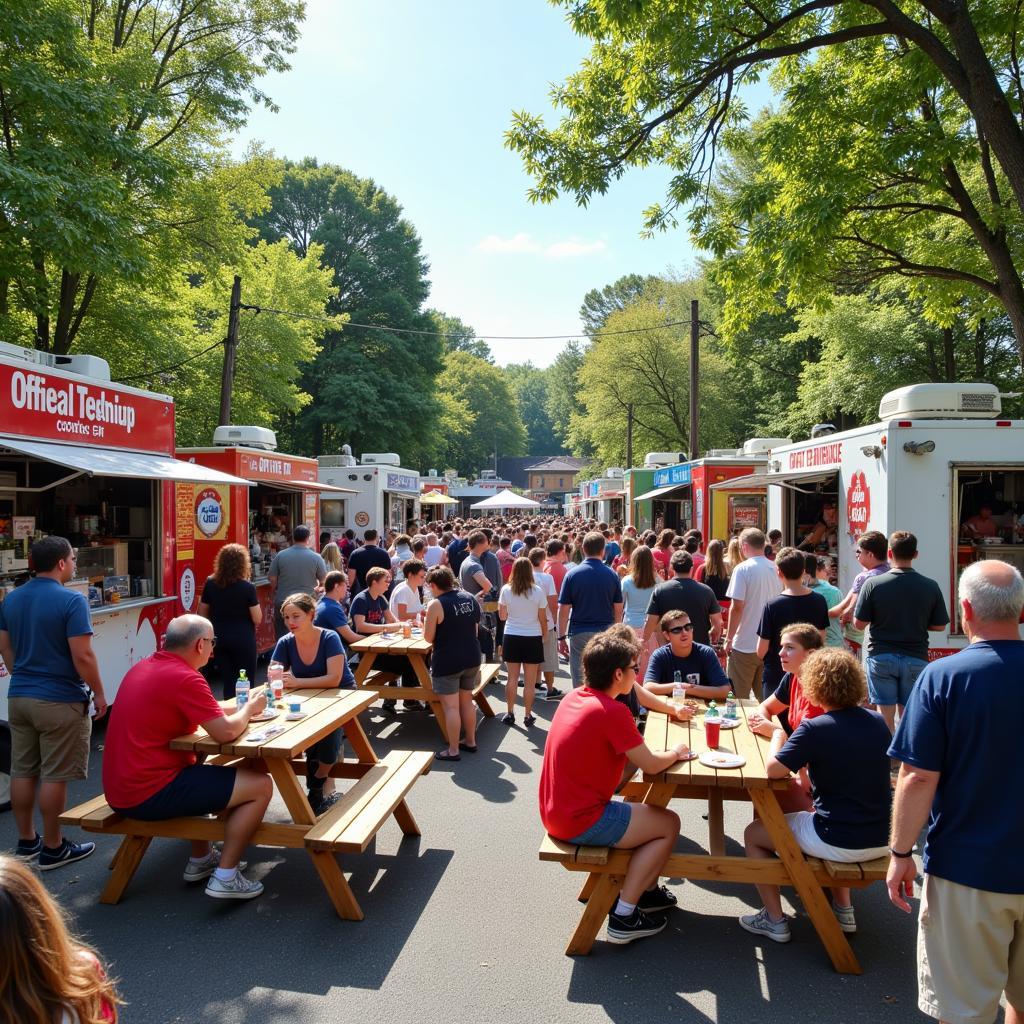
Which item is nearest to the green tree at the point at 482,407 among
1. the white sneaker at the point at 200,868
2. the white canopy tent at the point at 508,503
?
the white canopy tent at the point at 508,503

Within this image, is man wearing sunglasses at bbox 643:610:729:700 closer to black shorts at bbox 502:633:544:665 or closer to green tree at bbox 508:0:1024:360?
black shorts at bbox 502:633:544:665

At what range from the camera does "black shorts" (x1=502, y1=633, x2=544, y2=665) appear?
283 inches

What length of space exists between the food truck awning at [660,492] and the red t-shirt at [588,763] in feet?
43.4

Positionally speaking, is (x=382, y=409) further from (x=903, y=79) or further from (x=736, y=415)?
(x=903, y=79)

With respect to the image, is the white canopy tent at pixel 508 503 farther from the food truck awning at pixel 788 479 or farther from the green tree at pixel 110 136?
the food truck awning at pixel 788 479

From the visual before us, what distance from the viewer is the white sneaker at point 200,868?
13.1ft

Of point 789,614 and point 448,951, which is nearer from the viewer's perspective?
Result: point 448,951

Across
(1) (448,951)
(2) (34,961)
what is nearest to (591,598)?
(1) (448,951)

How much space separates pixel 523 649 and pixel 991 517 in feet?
16.7

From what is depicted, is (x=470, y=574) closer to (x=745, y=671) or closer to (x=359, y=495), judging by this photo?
(x=745, y=671)

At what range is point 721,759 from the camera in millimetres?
3609

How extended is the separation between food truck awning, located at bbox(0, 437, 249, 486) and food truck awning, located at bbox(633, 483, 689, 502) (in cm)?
1049

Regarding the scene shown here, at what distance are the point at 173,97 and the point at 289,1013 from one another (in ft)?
51.0

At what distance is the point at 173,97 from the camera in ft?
45.7
